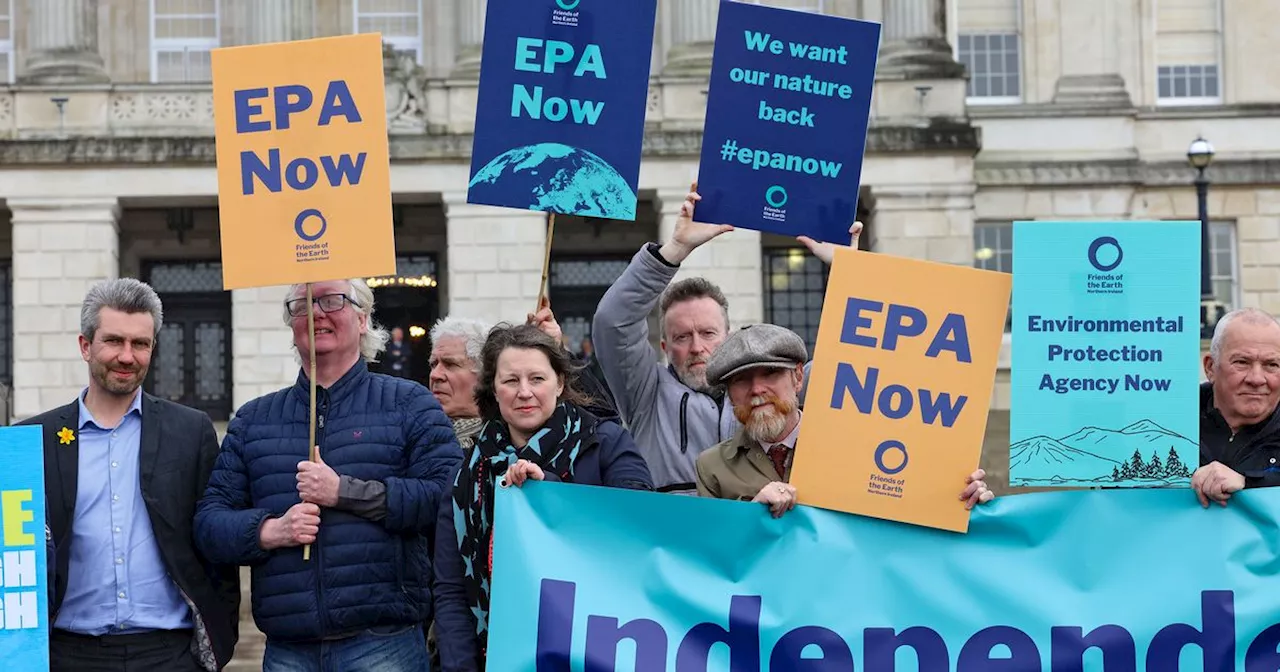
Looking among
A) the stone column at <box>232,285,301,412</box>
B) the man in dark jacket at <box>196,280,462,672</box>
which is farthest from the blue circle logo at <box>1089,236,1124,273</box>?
the stone column at <box>232,285,301,412</box>

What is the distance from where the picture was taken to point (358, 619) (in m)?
5.45

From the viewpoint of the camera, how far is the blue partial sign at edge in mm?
5336

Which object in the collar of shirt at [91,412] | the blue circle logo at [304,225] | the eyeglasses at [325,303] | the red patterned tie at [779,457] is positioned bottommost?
the red patterned tie at [779,457]

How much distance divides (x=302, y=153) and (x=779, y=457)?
75.9 inches

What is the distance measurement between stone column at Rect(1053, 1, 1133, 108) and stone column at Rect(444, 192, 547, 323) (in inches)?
408

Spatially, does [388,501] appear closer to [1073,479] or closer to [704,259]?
[1073,479]

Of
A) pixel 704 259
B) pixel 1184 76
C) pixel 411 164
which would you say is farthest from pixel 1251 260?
pixel 411 164

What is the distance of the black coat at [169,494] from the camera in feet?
18.2

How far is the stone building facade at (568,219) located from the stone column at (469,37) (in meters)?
0.05

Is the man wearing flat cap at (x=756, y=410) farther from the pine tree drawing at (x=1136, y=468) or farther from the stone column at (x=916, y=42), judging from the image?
the stone column at (x=916, y=42)

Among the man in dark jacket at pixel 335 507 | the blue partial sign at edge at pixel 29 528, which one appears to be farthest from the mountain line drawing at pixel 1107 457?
the blue partial sign at edge at pixel 29 528

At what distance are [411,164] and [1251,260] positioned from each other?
50.5 ft

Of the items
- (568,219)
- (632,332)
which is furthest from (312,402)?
(568,219)

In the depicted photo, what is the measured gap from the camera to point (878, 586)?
5230 mm
